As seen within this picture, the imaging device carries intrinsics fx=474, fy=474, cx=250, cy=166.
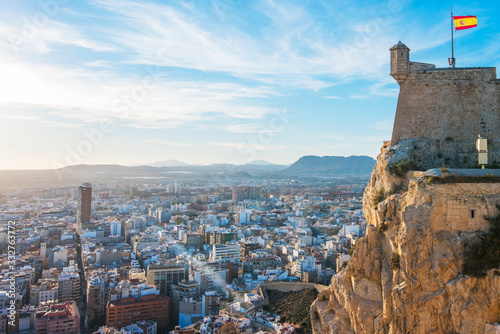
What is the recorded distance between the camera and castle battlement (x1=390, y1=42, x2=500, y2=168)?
33.3 ft

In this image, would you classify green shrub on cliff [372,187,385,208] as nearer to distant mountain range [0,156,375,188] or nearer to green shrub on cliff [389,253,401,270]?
green shrub on cliff [389,253,401,270]

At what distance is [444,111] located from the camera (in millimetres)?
10492

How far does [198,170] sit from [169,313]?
13995 cm

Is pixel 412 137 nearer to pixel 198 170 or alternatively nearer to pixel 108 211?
pixel 108 211

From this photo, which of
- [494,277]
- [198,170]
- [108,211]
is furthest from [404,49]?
[198,170]

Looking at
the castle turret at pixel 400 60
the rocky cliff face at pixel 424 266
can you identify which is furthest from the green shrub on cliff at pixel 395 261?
the castle turret at pixel 400 60

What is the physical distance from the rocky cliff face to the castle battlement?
49.2 inches

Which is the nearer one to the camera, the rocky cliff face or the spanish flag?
the rocky cliff face

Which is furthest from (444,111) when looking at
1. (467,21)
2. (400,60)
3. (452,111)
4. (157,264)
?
(157,264)

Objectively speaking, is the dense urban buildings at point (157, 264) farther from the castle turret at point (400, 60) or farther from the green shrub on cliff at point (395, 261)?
the castle turret at point (400, 60)

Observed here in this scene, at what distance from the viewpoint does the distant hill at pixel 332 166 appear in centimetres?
15825

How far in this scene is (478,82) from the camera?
10.4 meters

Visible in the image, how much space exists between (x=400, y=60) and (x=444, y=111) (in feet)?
4.89

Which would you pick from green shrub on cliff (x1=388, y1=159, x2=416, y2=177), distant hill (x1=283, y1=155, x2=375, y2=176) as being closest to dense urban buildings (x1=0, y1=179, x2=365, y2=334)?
green shrub on cliff (x1=388, y1=159, x2=416, y2=177)
